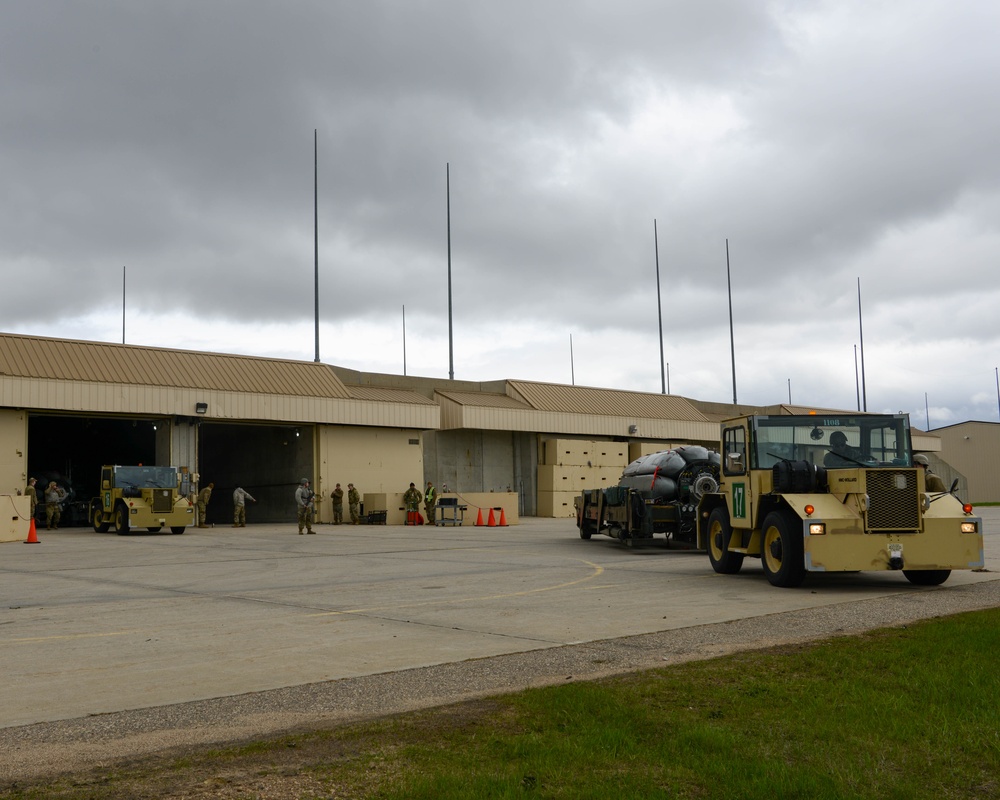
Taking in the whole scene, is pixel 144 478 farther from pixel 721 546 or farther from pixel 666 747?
pixel 666 747

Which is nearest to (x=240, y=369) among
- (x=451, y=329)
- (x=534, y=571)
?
(x=451, y=329)

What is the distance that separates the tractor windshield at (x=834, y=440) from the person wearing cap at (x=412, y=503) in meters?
24.3

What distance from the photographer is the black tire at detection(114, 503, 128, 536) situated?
95.2ft

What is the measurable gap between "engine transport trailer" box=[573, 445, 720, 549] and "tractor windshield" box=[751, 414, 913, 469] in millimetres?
4915

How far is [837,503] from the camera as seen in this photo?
44.4ft

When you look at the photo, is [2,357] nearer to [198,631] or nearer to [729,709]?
[198,631]

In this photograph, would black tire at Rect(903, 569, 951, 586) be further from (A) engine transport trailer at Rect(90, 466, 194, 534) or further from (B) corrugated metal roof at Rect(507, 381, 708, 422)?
(B) corrugated metal roof at Rect(507, 381, 708, 422)

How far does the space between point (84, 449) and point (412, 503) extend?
17.3m

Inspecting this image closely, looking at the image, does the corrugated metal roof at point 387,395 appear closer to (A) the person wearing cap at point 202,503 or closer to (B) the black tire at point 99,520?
(A) the person wearing cap at point 202,503

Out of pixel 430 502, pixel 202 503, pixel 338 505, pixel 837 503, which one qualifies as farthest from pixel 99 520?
pixel 837 503

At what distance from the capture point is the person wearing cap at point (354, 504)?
3788 cm

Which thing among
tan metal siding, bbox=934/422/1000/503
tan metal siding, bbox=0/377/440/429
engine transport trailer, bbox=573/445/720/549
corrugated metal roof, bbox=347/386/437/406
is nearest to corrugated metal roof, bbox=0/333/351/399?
tan metal siding, bbox=0/377/440/429

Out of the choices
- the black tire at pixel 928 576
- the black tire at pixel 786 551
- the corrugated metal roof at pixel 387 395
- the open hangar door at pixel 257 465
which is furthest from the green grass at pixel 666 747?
the corrugated metal roof at pixel 387 395

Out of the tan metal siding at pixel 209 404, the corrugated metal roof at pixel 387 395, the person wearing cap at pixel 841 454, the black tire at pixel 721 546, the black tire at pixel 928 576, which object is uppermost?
the corrugated metal roof at pixel 387 395
